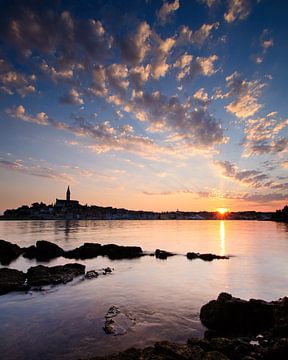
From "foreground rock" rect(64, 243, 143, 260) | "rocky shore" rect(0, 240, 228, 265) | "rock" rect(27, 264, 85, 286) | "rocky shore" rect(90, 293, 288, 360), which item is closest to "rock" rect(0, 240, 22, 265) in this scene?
"rocky shore" rect(0, 240, 228, 265)

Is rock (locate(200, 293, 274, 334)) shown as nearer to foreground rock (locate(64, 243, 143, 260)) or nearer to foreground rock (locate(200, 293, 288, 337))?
foreground rock (locate(200, 293, 288, 337))

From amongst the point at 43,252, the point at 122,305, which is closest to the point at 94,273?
the point at 122,305

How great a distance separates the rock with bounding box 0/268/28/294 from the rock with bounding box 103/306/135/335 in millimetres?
8997

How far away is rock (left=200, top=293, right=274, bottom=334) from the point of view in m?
13.5

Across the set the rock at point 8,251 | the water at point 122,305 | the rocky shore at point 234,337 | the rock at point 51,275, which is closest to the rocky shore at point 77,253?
the rock at point 8,251

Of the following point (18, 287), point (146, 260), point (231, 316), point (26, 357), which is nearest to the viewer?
point (26, 357)

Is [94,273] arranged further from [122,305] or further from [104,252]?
[104,252]

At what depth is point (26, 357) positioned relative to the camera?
1070 cm

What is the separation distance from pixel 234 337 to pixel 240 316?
1522 mm

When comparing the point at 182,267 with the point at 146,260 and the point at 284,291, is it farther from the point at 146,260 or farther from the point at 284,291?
the point at 284,291

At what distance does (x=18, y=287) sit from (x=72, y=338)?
10.7 m

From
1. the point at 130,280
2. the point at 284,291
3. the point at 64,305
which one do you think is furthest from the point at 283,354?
the point at 130,280

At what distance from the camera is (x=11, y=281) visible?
2184 cm

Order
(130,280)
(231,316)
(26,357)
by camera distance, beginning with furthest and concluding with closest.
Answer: (130,280), (231,316), (26,357)
